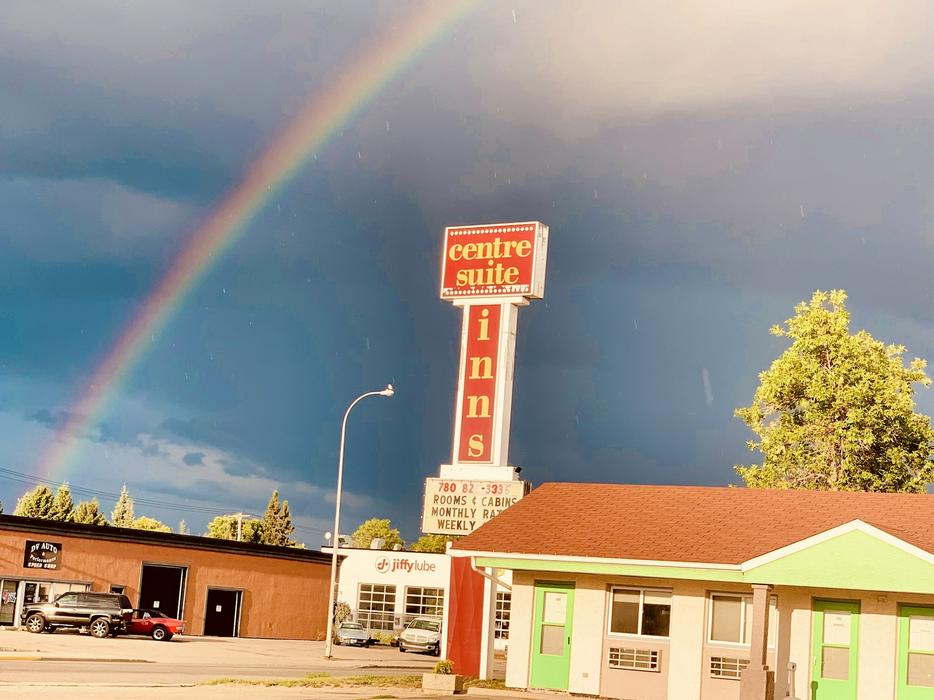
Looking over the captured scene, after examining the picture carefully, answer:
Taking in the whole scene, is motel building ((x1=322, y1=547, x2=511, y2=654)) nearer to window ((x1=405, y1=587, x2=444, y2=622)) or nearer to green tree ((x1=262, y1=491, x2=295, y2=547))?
window ((x1=405, y1=587, x2=444, y2=622))

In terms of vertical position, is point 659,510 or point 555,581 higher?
point 659,510

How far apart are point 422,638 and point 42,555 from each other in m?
18.5

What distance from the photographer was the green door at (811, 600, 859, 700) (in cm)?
2700

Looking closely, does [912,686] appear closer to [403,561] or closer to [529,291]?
[529,291]

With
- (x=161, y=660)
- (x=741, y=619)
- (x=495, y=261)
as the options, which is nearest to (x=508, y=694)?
(x=741, y=619)

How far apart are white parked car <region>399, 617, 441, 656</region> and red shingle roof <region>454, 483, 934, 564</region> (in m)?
25.0

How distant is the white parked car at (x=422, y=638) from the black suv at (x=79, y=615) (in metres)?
15.4

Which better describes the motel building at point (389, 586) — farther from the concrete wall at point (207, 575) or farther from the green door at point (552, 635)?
the green door at point (552, 635)

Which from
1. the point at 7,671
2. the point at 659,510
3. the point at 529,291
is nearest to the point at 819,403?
the point at 529,291

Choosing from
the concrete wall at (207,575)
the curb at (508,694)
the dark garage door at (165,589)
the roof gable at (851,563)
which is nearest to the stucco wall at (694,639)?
the curb at (508,694)

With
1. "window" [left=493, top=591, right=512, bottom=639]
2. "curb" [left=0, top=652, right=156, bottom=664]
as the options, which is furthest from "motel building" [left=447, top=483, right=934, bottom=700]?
"window" [left=493, top=591, right=512, bottom=639]

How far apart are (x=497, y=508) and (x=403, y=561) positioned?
94.3 ft

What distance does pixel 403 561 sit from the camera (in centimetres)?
7100

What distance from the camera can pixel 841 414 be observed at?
176ft
